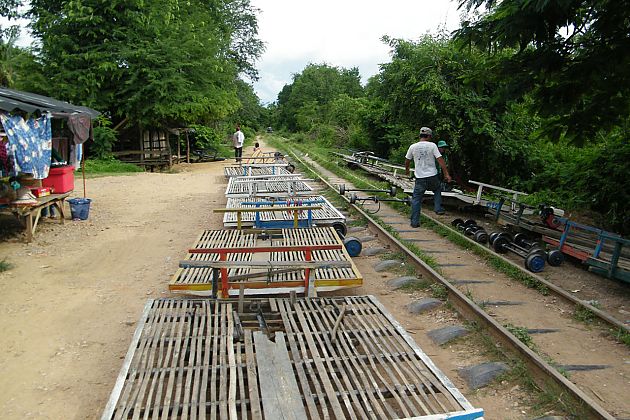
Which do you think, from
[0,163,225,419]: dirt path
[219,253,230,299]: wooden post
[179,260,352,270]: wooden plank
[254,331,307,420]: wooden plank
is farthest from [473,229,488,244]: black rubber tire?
[254,331,307,420]: wooden plank

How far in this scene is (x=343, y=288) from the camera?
5.97m

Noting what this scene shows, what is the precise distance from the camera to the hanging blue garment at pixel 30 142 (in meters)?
8.61

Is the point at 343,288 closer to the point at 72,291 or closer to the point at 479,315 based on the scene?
the point at 479,315

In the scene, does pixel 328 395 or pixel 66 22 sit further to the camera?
pixel 66 22

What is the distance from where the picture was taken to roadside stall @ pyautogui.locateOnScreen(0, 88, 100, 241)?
8.64 meters

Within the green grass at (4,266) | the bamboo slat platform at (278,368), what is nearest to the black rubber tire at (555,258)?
the bamboo slat platform at (278,368)

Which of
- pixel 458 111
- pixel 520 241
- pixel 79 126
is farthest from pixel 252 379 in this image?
pixel 458 111

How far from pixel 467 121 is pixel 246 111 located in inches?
1630

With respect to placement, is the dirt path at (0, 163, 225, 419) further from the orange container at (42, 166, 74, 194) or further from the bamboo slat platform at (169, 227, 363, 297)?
the orange container at (42, 166, 74, 194)

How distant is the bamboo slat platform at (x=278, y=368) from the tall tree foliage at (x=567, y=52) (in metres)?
3.33

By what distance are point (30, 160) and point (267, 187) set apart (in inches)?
222

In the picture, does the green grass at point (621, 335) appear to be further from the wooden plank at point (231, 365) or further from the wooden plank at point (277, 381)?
the wooden plank at point (231, 365)

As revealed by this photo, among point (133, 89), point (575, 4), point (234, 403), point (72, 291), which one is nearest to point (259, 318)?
point (234, 403)

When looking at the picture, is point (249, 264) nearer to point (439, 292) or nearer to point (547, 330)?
point (439, 292)
